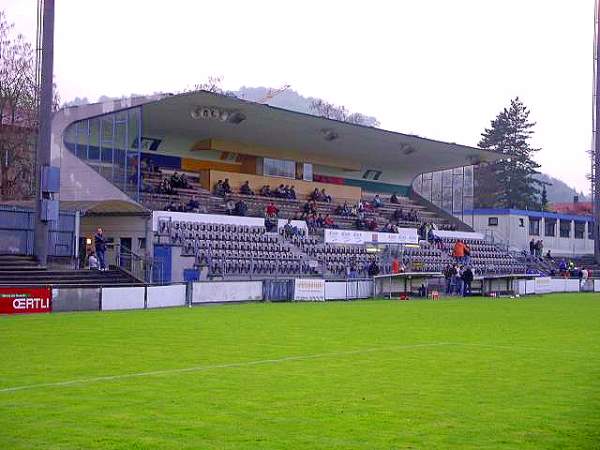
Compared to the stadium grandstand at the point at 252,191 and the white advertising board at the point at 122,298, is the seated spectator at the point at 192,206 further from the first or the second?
the white advertising board at the point at 122,298

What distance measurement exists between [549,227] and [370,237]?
1319 inches

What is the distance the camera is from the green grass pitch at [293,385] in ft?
31.3

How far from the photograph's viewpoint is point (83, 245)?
140 ft

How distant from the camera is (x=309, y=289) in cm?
4034

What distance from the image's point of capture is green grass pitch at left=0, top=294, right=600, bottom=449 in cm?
955

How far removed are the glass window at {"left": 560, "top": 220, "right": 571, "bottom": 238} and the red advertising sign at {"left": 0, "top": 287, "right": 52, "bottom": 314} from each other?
64929 mm

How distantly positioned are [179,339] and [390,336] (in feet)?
17.2

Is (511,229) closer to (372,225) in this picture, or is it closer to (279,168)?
(372,225)

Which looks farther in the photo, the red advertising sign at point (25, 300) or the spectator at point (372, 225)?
the spectator at point (372, 225)

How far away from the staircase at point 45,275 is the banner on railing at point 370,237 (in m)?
17.5

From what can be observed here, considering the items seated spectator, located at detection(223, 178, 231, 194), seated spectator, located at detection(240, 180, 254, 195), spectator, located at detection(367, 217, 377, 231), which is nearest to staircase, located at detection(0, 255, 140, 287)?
seated spectator, located at detection(223, 178, 231, 194)

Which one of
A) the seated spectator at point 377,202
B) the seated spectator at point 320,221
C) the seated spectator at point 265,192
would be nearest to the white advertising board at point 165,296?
the seated spectator at point 320,221

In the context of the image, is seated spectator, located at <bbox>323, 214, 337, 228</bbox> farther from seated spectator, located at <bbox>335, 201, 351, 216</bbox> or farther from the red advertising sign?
the red advertising sign

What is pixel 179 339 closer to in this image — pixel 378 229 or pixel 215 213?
pixel 215 213
